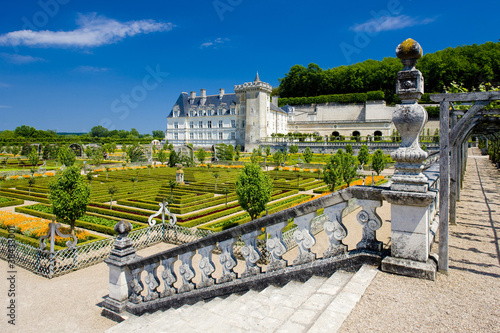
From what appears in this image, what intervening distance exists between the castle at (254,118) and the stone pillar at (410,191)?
59.0 meters

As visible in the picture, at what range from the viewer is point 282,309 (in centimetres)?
347

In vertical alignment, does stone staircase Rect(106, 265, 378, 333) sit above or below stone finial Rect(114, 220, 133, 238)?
below

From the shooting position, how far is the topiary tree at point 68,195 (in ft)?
38.9

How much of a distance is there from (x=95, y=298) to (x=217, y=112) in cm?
6415

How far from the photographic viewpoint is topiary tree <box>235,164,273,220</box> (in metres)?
12.4

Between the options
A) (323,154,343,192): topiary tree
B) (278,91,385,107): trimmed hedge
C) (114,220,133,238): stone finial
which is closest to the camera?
(114,220,133,238): stone finial

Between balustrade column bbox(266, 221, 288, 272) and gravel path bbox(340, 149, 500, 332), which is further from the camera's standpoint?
balustrade column bbox(266, 221, 288, 272)

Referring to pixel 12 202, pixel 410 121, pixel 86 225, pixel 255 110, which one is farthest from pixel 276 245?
pixel 255 110

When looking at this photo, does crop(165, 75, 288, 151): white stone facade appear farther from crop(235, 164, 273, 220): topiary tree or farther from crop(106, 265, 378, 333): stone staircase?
crop(106, 265, 378, 333): stone staircase

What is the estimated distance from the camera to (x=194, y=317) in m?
4.24

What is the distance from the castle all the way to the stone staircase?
58.8 m

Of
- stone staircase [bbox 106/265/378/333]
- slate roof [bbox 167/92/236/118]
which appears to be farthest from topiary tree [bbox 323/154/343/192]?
slate roof [bbox 167/92/236/118]

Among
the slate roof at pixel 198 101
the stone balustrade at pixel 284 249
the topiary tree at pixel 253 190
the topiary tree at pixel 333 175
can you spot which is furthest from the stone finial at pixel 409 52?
the slate roof at pixel 198 101

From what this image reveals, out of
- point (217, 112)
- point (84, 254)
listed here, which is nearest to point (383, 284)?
point (84, 254)
